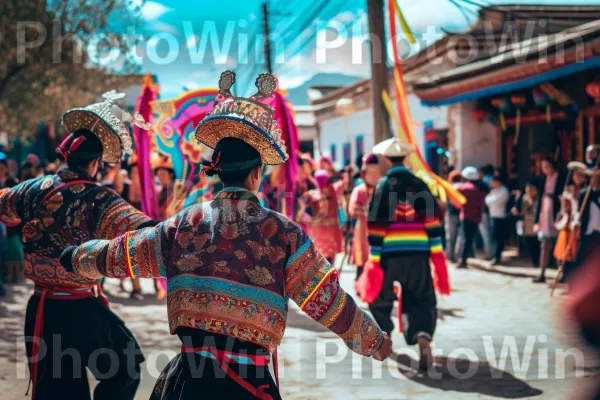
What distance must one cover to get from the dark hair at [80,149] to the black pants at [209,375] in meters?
1.62

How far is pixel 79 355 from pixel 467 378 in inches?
136

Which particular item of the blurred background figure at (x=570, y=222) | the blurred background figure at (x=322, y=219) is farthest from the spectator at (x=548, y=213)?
the blurred background figure at (x=322, y=219)

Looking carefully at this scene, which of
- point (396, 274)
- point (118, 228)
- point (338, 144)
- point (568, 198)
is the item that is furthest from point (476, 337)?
point (338, 144)

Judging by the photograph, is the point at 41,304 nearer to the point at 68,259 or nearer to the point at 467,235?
Answer: the point at 68,259

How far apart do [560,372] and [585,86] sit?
319 inches

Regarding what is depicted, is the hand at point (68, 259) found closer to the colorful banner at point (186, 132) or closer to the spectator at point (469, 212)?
the colorful banner at point (186, 132)

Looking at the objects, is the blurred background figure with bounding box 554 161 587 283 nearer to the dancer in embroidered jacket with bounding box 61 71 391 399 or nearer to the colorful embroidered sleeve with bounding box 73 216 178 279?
the dancer in embroidered jacket with bounding box 61 71 391 399

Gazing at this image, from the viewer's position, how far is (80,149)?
175 inches

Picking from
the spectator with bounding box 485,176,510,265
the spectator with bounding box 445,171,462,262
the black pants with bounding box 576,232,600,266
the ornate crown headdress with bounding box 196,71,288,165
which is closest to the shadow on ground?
the black pants with bounding box 576,232,600,266

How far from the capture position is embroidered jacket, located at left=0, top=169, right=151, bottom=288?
4.25m

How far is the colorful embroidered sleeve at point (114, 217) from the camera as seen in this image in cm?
404

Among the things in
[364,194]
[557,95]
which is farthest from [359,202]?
[557,95]

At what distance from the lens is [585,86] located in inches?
532

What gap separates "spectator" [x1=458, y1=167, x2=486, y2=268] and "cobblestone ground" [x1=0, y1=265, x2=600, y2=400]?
366 centimetres
